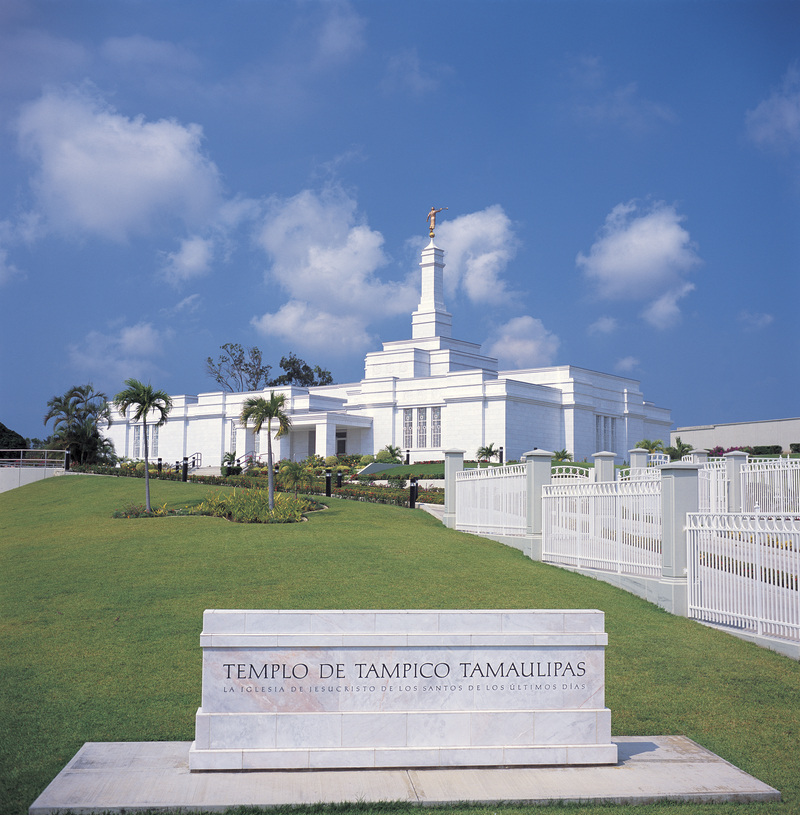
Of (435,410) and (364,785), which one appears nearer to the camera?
(364,785)

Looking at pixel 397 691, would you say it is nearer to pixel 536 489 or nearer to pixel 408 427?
pixel 536 489

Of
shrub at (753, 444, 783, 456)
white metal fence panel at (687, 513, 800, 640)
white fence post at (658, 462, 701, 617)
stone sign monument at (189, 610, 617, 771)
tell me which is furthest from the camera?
shrub at (753, 444, 783, 456)

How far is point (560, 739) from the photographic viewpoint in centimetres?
495

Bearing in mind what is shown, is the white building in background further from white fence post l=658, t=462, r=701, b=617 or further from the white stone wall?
white fence post l=658, t=462, r=701, b=617

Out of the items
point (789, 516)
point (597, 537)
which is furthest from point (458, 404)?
point (789, 516)

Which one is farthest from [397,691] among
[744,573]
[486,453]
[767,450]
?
[486,453]

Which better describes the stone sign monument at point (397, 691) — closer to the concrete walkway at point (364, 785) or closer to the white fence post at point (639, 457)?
the concrete walkway at point (364, 785)

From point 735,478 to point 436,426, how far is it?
29.8 meters

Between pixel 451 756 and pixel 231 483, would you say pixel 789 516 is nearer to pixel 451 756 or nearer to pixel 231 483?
pixel 451 756

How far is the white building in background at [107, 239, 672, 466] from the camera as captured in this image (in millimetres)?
44469

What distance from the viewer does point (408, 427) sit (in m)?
47.7

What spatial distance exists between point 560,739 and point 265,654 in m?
1.97

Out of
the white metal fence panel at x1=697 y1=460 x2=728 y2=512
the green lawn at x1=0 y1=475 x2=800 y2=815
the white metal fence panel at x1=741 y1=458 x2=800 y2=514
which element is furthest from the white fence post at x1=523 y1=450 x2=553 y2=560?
the white metal fence panel at x1=741 y1=458 x2=800 y2=514

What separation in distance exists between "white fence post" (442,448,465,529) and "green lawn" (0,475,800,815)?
5.12 feet
